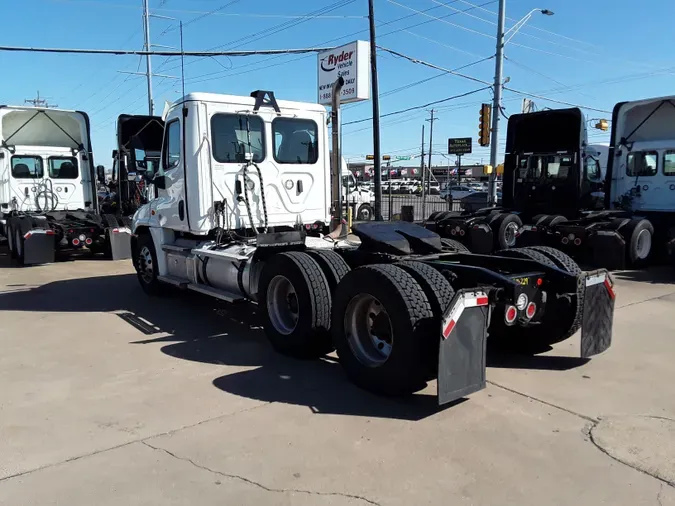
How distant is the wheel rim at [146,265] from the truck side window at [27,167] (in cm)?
672

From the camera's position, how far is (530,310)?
15.5 ft

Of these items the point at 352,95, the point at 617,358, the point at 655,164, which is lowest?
the point at 617,358

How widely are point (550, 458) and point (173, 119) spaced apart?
6332 millimetres

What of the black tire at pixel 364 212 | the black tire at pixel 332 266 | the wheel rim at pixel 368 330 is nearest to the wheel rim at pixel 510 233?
the black tire at pixel 332 266

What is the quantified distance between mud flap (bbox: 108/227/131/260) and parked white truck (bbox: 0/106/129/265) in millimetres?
21

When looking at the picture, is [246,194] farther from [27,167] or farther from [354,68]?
[354,68]

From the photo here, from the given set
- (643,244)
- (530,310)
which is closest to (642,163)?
(643,244)

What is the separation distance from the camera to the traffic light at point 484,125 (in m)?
21.1

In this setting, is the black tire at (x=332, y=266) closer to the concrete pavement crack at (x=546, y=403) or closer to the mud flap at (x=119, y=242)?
the concrete pavement crack at (x=546, y=403)

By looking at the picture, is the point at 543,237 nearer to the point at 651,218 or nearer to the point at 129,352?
the point at 651,218

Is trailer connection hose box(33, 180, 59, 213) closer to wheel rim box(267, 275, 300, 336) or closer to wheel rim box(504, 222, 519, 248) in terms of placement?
wheel rim box(267, 275, 300, 336)

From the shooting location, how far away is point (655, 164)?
13.4 metres

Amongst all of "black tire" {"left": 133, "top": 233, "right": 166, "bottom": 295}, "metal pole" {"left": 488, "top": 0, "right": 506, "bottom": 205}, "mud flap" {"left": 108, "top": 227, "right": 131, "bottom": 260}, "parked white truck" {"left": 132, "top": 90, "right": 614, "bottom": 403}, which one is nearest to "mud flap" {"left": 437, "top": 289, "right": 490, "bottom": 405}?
"parked white truck" {"left": 132, "top": 90, "right": 614, "bottom": 403}

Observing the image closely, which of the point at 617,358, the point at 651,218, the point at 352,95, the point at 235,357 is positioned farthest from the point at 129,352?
the point at 352,95
